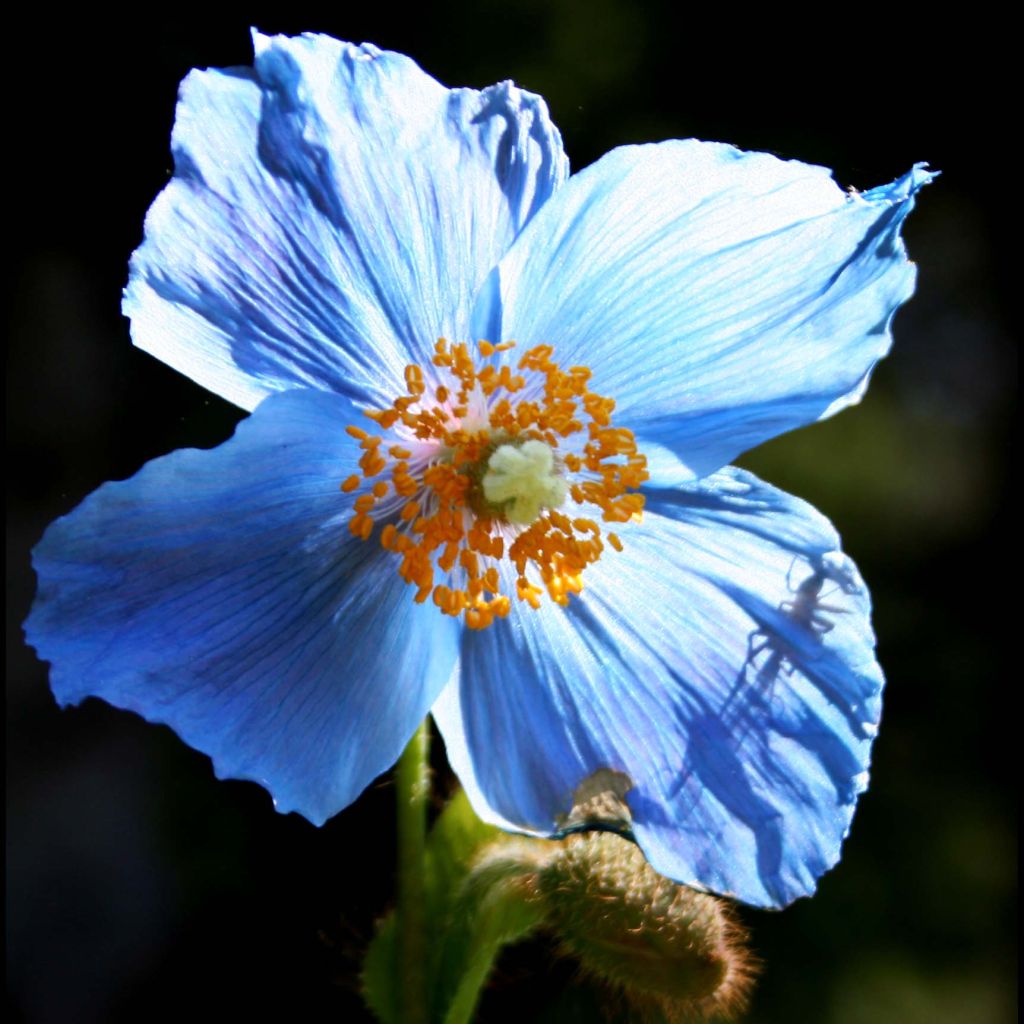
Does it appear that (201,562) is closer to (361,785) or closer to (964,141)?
(361,785)

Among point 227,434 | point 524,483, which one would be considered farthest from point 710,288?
point 227,434

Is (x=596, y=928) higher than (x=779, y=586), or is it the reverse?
(x=779, y=586)

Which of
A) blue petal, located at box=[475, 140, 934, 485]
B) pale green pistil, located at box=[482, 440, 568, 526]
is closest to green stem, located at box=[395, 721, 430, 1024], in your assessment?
pale green pistil, located at box=[482, 440, 568, 526]

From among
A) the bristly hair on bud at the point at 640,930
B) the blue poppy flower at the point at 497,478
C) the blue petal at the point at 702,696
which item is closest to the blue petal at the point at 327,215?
the blue poppy flower at the point at 497,478

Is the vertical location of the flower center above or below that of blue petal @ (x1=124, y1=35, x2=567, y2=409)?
below

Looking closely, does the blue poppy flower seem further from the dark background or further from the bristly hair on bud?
the dark background

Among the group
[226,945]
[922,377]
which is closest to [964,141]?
[922,377]
